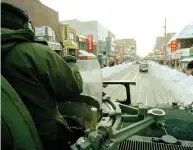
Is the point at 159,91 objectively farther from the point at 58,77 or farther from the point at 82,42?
the point at 82,42

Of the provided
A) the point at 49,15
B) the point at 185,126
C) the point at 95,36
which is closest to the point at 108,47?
the point at 95,36

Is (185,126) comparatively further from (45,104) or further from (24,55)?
(24,55)

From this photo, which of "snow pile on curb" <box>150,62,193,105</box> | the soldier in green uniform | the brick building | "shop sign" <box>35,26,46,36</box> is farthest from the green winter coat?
"shop sign" <box>35,26,46,36</box>

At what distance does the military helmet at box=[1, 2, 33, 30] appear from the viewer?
153cm

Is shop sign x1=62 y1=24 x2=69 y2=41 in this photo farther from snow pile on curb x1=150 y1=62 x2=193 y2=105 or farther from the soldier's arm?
the soldier's arm

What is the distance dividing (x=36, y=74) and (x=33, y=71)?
0.12ft

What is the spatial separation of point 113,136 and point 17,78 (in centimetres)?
99

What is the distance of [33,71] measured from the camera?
1494 millimetres

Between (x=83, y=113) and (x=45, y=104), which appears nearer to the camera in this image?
(x=45, y=104)

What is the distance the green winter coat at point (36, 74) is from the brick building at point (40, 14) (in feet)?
68.1

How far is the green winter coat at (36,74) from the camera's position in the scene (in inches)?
57.6

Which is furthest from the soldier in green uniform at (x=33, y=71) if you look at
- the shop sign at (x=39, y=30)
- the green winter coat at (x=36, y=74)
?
the shop sign at (x=39, y=30)

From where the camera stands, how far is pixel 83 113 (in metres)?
2.33

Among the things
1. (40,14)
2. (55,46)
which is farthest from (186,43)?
(40,14)
